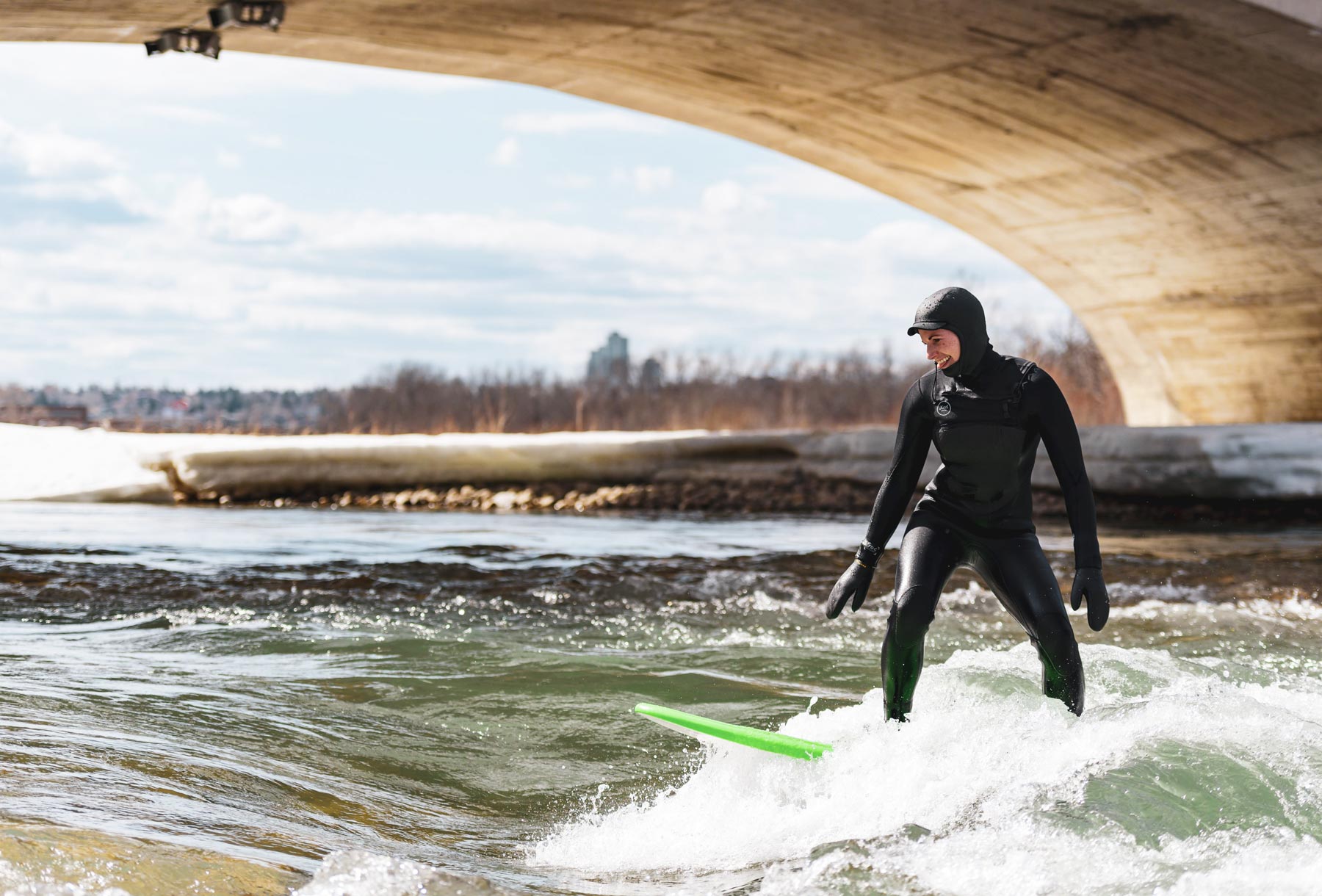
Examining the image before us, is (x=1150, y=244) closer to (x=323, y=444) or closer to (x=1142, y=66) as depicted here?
(x=1142, y=66)

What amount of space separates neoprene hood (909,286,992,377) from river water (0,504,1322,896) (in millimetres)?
1359

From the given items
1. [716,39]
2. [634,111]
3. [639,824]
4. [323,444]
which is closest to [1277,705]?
[639,824]

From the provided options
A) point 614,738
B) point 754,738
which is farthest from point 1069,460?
point 614,738

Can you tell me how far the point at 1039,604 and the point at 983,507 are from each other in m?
0.41

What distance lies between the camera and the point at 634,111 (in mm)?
18297

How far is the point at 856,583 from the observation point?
16.3 ft

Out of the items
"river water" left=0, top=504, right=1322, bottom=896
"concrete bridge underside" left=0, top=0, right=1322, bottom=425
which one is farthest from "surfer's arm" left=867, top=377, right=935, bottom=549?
"concrete bridge underside" left=0, top=0, right=1322, bottom=425

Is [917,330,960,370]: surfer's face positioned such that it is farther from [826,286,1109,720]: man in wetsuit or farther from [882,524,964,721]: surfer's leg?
[882,524,964,721]: surfer's leg

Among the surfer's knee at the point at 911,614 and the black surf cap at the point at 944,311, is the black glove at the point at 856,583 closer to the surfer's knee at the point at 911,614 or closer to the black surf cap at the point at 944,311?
the surfer's knee at the point at 911,614

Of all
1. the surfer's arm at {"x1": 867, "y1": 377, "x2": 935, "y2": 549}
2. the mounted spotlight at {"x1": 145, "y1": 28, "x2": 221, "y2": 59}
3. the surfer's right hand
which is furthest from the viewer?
the mounted spotlight at {"x1": 145, "y1": 28, "x2": 221, "y2": 59}

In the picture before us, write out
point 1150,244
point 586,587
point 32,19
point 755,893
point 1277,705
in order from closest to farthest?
1. point 755,893
2. point 1277,705
3. point 586,587
4. point 32,19
5. point 1150,244

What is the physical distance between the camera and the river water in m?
3.81

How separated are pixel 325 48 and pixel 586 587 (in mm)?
7420

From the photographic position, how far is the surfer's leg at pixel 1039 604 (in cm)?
487
